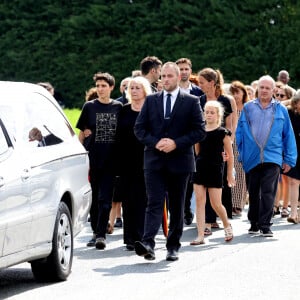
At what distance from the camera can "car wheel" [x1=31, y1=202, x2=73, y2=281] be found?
10.8m

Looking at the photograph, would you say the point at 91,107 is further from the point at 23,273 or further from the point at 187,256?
the point at 23,273

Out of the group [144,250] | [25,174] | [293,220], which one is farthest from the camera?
[293,220]

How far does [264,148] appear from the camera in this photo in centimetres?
1537

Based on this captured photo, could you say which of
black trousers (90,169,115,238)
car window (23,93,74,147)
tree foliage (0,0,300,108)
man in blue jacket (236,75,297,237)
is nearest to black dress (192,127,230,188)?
man in blue jacket (236,75,297,237)

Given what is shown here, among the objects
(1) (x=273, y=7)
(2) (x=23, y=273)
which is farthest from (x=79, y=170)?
(1) (x=273, y=7)

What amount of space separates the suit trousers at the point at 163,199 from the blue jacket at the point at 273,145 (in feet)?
9.00

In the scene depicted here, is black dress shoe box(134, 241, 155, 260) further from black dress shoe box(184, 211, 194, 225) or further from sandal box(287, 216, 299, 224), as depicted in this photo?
sandal box(287, 216, 299, 224)

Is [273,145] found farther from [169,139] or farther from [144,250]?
[144,250]

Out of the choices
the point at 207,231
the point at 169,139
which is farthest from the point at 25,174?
the point at 207,231

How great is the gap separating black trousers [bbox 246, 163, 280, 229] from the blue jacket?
0.27 ft

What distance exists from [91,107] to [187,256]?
2.24m

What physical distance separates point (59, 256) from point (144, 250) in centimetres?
154

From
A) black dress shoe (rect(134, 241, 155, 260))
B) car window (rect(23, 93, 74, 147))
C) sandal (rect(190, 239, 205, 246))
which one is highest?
car window (rect(23, 93, 74, 147))

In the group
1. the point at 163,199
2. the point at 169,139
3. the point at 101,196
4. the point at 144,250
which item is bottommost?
the point at 144,250
